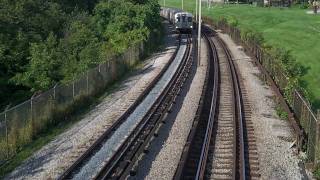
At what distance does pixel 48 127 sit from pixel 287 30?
53.3 meters

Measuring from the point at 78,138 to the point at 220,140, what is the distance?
5735 millimetres

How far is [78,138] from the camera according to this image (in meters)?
21.6

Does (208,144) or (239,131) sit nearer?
(208,144)

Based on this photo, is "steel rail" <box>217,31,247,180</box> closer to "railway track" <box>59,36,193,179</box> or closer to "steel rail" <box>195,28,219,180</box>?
"steel rail" <box>195,28,219,180</box>

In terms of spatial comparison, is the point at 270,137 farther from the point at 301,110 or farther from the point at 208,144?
the point at 208,144

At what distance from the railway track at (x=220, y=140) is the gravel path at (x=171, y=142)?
1.38ft

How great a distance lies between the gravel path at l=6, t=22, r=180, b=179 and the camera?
1792cm

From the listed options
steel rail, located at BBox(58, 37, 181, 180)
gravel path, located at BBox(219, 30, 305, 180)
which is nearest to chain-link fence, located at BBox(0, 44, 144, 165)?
steel rail, located at BBox(58, 37, 181, 180)

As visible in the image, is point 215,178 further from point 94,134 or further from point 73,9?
point 73,9

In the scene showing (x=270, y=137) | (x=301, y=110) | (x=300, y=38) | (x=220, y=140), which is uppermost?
(x=301, y=110)

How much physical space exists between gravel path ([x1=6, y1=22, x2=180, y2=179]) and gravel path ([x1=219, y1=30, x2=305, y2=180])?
6.55m

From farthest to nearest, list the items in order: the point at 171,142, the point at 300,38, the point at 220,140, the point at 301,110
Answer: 1. the point at 300,38
2. the point at 301,110
3. the point at 220,140
4. the point at 171,142

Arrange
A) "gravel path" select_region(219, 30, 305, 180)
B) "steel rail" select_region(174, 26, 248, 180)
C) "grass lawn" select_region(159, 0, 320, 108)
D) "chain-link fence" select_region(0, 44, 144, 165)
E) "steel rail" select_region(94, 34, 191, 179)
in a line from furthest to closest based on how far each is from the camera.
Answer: "grass lawn" select_region(159, 0, 320, 108) → "chain-link fence" select_region(0, 44, 144, 165) → "gravel path" select_region(219, 30, 305, 180) → "steel rail" select_region(94, 34, 191, 179) → "steel rail" select_region(174, 26, 248, 180)

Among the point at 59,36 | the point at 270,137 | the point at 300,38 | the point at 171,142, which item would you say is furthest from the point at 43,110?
the point at 300,38
